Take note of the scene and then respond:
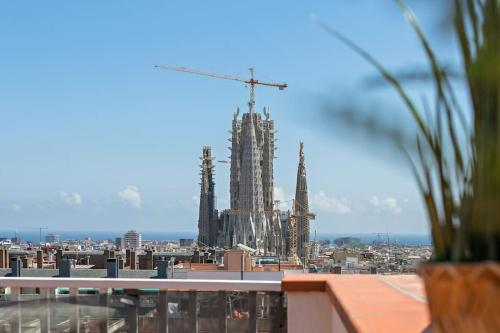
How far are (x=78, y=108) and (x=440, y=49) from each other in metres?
56.5

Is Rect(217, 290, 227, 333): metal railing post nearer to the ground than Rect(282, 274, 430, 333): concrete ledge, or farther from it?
nearer to the ground

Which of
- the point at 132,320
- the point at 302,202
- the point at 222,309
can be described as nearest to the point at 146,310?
the point at 132,320

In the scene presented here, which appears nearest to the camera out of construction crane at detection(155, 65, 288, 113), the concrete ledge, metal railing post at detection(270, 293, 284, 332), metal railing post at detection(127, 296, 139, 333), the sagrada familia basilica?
the concrete ledge

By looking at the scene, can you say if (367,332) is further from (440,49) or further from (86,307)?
(86,307)

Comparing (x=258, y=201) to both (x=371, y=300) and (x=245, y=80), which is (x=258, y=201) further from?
(x=371, y=300)

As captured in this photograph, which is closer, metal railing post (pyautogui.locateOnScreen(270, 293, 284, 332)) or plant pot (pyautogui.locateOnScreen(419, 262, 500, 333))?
plant pot (pyautogui.locateOnScreen(419, 262, 500, 333))

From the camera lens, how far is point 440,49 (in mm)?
1078

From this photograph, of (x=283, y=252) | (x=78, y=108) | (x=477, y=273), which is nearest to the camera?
(x=477, y=273)

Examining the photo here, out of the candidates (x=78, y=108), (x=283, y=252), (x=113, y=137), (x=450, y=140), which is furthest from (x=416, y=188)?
(x=283, y=252)

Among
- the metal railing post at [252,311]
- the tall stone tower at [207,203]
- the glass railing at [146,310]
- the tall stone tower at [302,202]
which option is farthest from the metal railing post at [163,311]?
the tall stone tower at [207,203]

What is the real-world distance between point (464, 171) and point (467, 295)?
0.22 metres

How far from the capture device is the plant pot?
927 mm

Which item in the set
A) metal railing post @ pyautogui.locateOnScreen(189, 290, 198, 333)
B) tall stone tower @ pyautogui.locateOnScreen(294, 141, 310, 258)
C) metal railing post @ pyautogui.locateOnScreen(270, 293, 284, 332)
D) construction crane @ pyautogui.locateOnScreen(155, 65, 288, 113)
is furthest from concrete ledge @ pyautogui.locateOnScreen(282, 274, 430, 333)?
tall stone tower @ pyautogui.locateOnScreen(294, 141, 310, 258)

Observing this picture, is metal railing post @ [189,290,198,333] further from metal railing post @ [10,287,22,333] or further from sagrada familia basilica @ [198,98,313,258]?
sagrada familia basilica @ [198,98,313,258]
